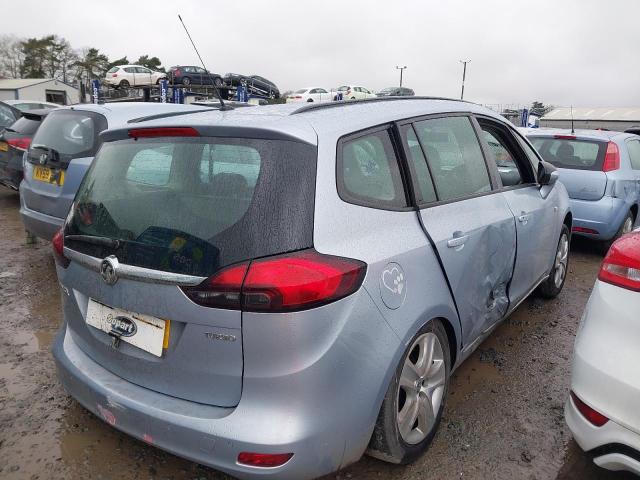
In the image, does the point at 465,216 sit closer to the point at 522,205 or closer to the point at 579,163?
the point at 522,205

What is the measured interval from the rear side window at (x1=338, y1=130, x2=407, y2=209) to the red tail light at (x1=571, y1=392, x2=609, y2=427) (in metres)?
1.06

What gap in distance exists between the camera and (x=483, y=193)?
2871 millimetres

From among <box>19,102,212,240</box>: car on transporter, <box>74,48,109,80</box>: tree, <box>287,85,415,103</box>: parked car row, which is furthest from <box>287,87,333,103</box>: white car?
<box>74,48,109,80</box>: tree

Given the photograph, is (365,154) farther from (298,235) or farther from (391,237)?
(298,235)

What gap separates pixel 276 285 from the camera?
1.64 meters

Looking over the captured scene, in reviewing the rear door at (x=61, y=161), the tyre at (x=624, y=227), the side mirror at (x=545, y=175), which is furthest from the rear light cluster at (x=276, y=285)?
Result: the tyre at (x=624, y=227)

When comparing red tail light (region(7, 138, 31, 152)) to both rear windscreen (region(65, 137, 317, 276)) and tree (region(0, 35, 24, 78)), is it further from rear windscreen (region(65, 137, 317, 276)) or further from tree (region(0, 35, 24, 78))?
tree (region(0, 35, 24, 78))

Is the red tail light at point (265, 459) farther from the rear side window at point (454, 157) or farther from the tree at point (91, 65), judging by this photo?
the tree at point (91, 65)

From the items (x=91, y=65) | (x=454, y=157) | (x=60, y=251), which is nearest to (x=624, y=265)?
(x=454, y=157)

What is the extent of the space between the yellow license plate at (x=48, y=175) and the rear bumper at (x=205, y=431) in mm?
2967

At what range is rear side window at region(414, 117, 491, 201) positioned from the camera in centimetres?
254

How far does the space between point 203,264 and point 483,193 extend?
5.93 ft

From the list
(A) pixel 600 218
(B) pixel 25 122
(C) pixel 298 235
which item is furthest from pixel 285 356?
(B) pixel 25 122

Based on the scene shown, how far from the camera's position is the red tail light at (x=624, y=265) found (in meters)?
1.87
